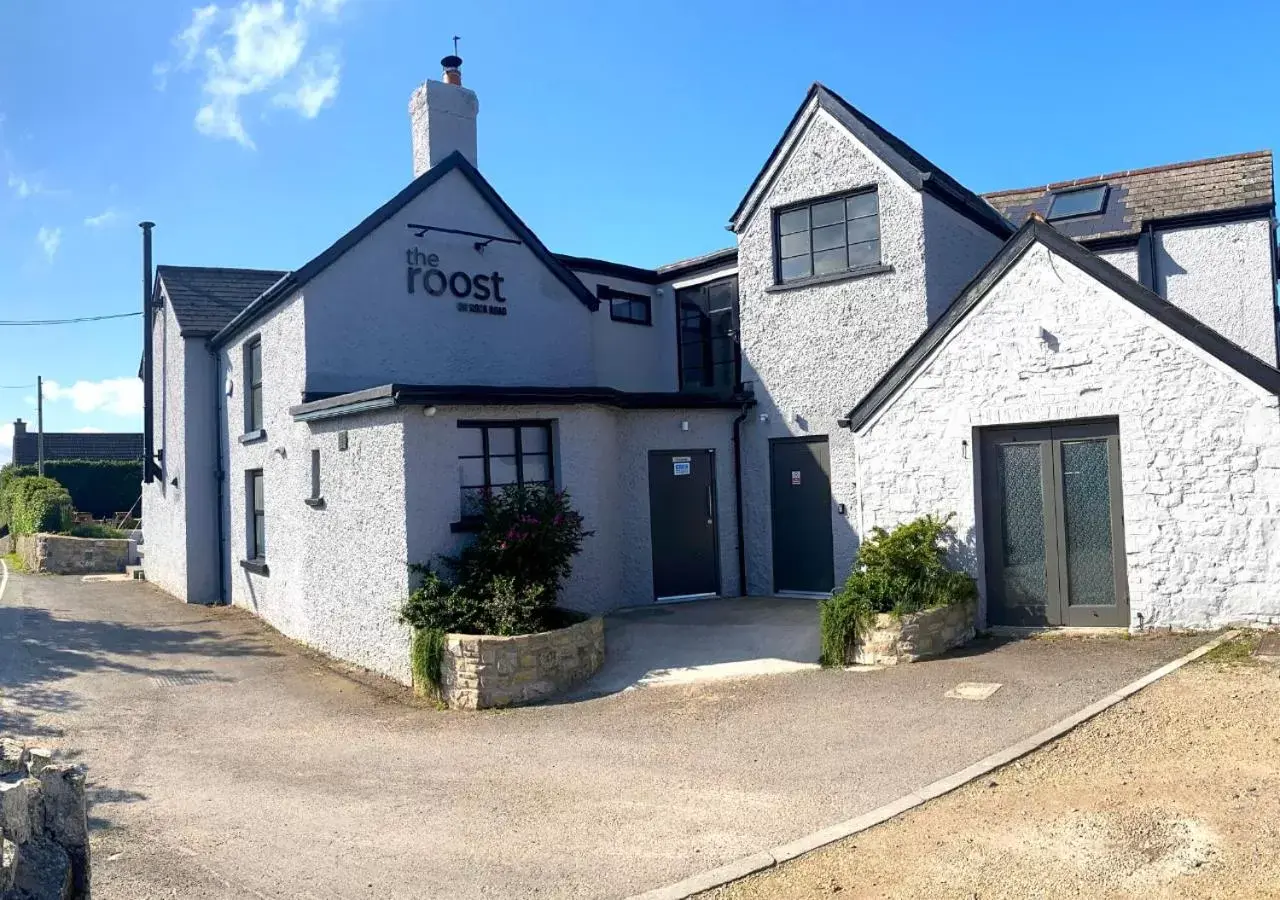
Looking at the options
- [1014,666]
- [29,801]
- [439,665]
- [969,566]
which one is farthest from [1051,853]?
[439,665]

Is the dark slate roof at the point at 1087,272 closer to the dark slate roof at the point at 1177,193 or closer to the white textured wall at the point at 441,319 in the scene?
the dark slate roof at the point at 1177,193

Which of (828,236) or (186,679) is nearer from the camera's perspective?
(186,679)

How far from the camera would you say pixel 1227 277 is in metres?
14.4

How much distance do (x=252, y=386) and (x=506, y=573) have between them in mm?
7839

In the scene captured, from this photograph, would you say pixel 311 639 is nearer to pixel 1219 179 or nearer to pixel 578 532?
pixel 578 532

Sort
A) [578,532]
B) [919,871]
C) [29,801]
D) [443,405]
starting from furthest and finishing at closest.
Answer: [578,532] → [443,405] → [919,871] → [29,801]

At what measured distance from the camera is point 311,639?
13.0m

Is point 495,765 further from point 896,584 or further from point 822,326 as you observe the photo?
point 822,326

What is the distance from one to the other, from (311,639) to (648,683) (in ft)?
17.9

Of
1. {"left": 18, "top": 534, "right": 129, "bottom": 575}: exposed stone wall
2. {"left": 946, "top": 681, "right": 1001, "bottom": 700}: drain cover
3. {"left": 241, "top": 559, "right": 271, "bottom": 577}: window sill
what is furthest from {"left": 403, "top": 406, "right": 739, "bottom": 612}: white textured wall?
{"left": 18, "top": 534, "right": 129, "bottom": 575}: exposed stone wall

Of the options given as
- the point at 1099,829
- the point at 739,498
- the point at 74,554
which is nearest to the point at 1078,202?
the point at 739,498

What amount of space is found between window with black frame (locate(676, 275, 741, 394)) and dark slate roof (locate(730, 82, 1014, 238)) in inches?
72.4

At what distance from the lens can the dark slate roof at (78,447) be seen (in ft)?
139

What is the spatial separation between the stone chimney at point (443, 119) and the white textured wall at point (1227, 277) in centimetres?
1095
